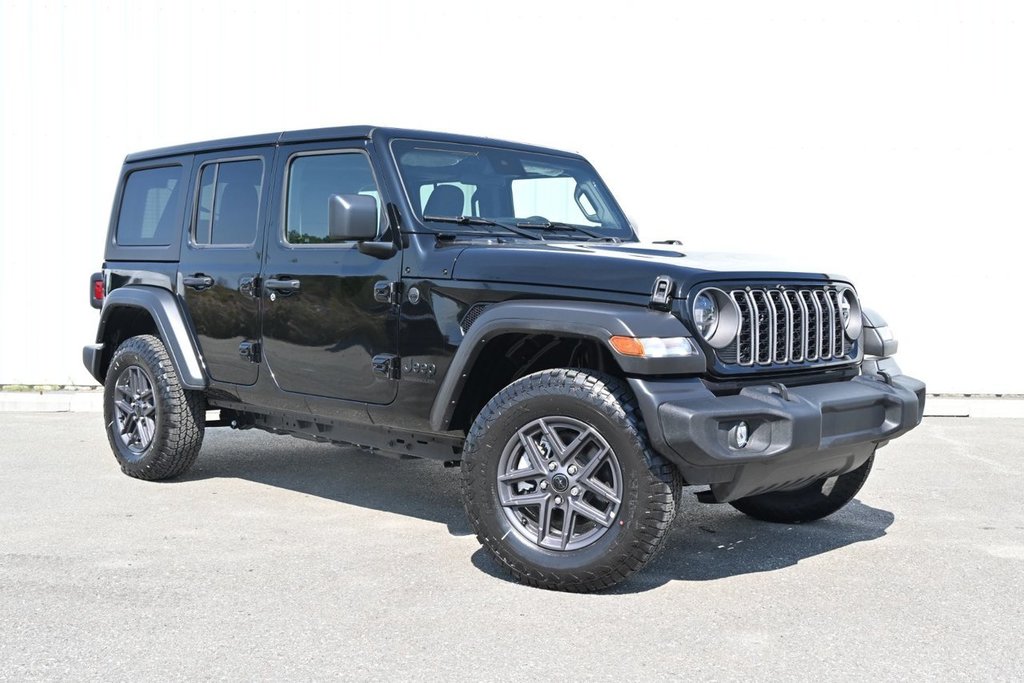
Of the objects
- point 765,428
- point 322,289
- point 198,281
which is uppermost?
point 322,289

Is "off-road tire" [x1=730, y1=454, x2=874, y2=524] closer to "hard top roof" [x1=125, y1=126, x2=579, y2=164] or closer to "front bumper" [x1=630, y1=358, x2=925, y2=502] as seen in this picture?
"front bumper" [x1=630, y1=358, x2=925, y2=502]

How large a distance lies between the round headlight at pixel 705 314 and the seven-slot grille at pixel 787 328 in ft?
0.29

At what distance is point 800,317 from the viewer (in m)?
4.85

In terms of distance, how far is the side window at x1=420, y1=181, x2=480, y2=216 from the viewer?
545cm

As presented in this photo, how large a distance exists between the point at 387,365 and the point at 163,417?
1.98 meters

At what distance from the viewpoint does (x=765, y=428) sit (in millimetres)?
4352

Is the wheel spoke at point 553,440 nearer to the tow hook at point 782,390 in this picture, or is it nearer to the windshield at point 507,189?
the tow hook at point 782,390

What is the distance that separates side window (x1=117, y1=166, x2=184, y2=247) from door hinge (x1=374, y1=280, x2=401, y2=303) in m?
1.97

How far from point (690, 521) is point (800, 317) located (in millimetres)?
1503

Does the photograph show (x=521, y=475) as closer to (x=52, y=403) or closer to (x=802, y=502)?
(x=802, y=502)

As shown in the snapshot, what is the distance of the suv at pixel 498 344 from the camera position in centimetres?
438

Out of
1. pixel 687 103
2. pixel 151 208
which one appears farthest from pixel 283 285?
pixel 687 103

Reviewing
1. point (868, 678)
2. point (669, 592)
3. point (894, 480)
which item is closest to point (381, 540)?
point (669, 592)

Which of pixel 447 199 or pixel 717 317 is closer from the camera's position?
pixel 717 317
